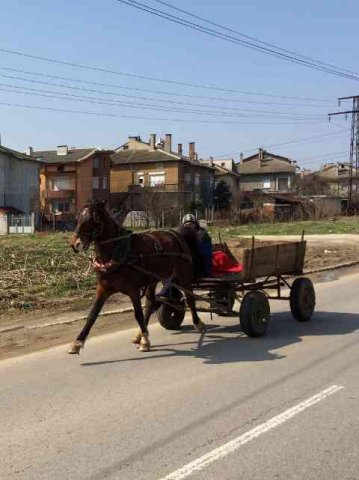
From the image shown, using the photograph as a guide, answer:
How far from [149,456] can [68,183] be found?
73.6 m

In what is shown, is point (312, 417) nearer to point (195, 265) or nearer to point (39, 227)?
point (195, 265)

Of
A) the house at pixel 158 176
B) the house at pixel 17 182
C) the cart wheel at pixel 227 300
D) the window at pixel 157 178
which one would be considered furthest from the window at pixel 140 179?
the cart wheel at pixel 227 300

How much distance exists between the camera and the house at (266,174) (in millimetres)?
108500

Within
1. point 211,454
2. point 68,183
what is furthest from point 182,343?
point 68,183

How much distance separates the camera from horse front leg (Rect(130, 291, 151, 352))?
28.0 ft

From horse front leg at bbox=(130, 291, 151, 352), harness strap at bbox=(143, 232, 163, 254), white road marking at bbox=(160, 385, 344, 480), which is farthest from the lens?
harness strap at bbox=(143, 232, 163, 254)

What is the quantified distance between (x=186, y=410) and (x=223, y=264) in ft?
16.0

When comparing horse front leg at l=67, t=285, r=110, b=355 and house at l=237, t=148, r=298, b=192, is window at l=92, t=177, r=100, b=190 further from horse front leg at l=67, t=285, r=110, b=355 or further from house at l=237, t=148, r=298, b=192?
horse front leg at l=67, t=285, r=110, b=355

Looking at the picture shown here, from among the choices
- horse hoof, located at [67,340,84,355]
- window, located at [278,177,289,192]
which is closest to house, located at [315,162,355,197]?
window, located at [278,177,289,192]

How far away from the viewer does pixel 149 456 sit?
4949 millimetres

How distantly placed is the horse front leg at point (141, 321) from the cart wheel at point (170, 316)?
1.51 metres

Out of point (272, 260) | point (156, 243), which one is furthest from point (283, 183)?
point (156, 243)

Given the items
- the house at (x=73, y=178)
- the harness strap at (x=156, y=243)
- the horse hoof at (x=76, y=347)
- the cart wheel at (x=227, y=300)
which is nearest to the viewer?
the horse hoof at (x=76, y=347)

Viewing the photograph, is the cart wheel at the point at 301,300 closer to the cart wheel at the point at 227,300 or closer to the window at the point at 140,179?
the cart wheel at the point at 227,300
